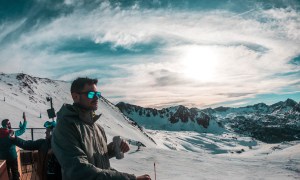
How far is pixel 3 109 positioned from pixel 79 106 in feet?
122

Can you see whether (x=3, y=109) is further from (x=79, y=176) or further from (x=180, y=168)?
(x=79, y=176)

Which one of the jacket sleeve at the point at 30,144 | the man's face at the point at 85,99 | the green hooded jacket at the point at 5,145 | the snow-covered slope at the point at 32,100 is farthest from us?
the snow-covered slope at the point at 32,100

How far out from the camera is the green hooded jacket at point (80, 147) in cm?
271

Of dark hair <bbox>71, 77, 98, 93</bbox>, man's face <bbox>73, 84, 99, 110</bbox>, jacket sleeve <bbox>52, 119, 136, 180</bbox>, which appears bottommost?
jacket sleeve <bbox>52, 119, 136, 180</bbox>

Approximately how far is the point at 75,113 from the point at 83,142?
1.01ft

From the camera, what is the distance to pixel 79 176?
106 inches

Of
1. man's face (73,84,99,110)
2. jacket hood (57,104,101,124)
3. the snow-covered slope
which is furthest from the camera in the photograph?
the snow-covered slope

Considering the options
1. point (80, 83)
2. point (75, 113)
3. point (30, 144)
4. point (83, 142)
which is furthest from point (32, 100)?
point (83, 142)

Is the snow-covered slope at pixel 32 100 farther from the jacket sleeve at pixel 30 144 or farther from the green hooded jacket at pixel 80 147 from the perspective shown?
the green hooded jacket at pixel 80 147

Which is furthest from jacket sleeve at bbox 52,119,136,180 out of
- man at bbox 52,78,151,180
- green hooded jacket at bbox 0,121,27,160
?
→ green hooded jacket at bbox 0,121,27,160

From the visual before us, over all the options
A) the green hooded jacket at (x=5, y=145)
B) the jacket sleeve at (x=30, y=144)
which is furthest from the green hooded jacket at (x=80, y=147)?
the green hooded jacket at (x=5, y=145)

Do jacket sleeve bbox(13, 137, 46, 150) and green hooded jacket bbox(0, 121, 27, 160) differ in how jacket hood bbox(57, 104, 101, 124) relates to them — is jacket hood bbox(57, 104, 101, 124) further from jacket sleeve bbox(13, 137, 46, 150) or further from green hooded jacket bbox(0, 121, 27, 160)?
green hooded jacket bbox(0, 121, 27, 160)

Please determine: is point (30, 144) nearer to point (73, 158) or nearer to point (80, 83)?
point (80, 83)

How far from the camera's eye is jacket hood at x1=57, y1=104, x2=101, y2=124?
3063 mm
